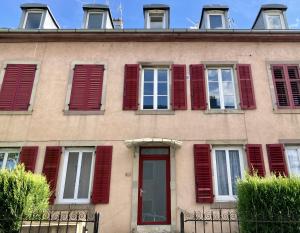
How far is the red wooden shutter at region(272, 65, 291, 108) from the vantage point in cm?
1055

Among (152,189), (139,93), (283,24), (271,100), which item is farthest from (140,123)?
(283,24)

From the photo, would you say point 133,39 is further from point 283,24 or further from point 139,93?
point 283,24

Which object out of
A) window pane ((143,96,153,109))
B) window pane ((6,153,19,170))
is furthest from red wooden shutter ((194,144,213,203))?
window pane ((6,153,19,170))

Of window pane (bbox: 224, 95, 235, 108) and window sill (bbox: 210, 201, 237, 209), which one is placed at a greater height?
window pane (bbox: 224, 95, 235, 108)

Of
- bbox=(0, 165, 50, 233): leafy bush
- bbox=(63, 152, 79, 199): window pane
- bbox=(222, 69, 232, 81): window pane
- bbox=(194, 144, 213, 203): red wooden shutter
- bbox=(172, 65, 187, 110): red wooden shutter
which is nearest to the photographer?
bbox=(0, 165, 50, 233): leafy bush

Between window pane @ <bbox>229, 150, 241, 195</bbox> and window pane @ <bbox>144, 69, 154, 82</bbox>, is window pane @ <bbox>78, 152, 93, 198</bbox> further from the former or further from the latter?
window pane @ <bbox>229, 150, 241, 195</bbox>

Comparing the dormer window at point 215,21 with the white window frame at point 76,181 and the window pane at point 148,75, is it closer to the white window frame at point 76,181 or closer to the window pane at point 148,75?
the window pane at point 148,75

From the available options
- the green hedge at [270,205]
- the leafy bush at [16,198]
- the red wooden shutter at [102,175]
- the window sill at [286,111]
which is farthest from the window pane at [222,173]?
the leafy bush at [16,198]

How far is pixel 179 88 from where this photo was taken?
1070cm

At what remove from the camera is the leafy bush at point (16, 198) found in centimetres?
626

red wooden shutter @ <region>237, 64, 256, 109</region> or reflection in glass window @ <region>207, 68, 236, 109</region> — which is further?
reflection in glass window @ <region>207, 68, 236, 109</region>

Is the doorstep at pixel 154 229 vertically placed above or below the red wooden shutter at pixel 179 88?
below

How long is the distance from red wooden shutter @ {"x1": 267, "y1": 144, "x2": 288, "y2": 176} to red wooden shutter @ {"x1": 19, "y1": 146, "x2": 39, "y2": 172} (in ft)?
24.3

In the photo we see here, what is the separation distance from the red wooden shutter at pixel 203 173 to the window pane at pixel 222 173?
0.36 m
